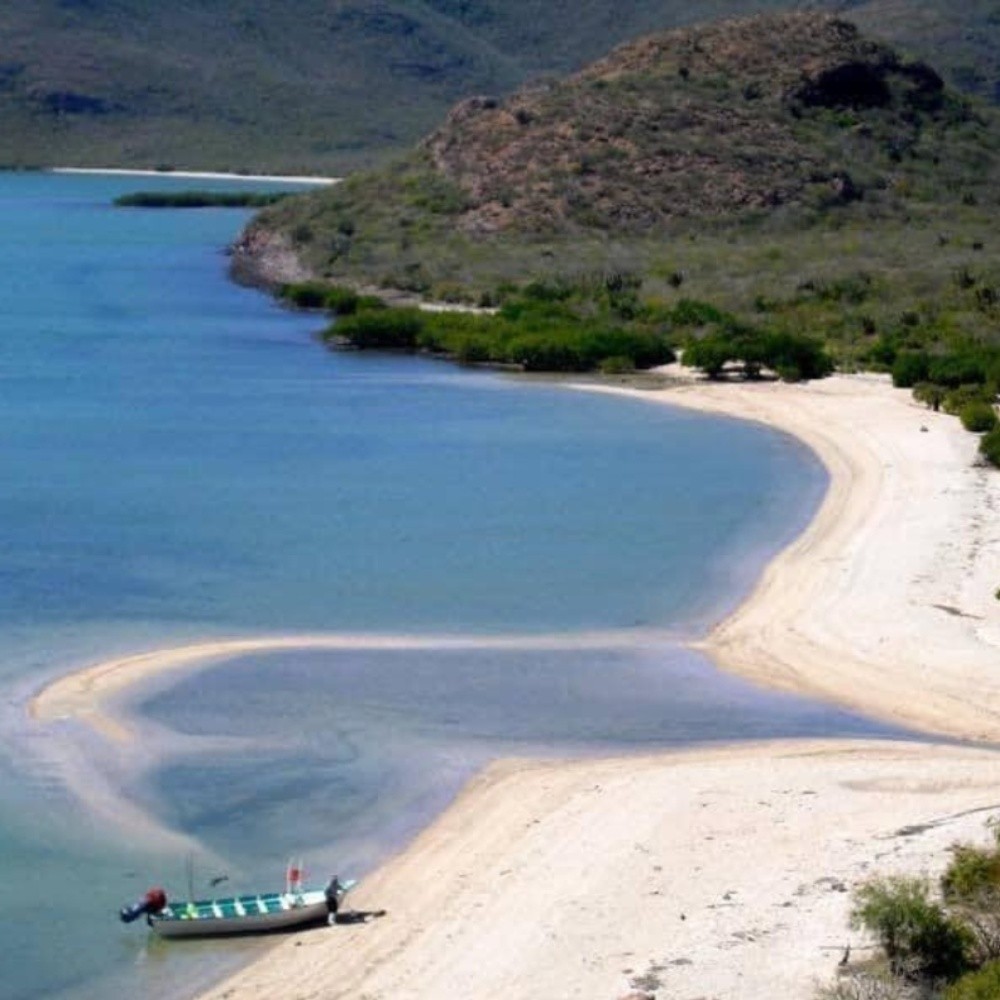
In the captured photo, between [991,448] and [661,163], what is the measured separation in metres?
45.9

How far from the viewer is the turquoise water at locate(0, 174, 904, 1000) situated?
2136 cm

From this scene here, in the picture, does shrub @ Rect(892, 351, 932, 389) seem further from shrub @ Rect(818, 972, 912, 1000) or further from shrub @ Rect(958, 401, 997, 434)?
shrub @ Rect(818, 972, 912, 1000)

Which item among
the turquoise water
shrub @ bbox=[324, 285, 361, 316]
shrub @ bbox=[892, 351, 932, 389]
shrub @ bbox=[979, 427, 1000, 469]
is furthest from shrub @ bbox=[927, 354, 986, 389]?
shrub @ bbox=[324, 285, 361, 316]

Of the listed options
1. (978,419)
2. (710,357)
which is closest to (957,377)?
(978,419)

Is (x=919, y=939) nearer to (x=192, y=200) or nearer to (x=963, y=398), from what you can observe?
(x=963, y=398)

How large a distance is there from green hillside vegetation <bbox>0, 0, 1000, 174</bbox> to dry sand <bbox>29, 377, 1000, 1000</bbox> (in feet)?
437

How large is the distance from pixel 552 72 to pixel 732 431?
156 m

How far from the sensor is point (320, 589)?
31.7 metres

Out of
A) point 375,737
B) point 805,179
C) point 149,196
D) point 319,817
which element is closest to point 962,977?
point 319,817

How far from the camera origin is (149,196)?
13300 centimetres

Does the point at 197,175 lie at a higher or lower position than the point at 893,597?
higher

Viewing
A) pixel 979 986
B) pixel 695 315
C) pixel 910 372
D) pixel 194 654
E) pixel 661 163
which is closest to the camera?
pixel 979 986

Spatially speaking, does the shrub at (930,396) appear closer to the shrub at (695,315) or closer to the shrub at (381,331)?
the shrub at (695,315)

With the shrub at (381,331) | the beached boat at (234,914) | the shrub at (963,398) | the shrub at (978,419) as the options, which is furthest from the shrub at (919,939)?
the shrub at (381,331)
